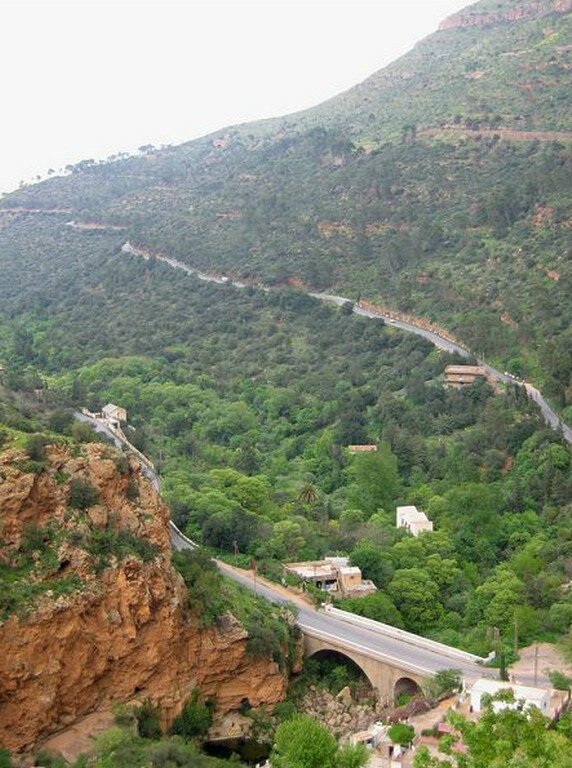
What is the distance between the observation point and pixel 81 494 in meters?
29.6

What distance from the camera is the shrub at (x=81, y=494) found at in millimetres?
29500

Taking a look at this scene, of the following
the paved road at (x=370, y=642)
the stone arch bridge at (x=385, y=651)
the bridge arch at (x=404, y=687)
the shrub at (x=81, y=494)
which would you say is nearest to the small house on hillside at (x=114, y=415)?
the paved road at (x=370, y=642)

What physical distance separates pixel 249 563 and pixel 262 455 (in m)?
15.9

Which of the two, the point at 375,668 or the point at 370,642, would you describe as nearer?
the point at 375,668

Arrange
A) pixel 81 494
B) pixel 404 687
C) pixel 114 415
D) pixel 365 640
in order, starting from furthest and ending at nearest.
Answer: pixel 114 415, pixel 365 640, pixel 404 687, pixel 81 494

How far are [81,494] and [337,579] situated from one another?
1038 cm

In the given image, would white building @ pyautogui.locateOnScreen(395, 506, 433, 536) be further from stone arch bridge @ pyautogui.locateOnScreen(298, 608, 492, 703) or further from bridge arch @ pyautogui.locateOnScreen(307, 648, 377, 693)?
bridge arch @ pyautogui.locateOnScreen(307, 648, 377, 693)

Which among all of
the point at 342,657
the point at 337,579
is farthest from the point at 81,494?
the point at 337,579

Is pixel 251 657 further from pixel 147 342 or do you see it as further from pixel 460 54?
pixel 460 54

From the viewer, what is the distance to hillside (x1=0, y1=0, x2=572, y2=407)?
60094 millimetres

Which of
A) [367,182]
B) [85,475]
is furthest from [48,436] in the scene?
[367,182]

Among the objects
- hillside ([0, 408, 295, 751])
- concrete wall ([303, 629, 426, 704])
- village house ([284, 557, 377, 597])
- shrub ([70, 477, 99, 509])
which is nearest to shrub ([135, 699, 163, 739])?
hillside ([0, 408, 295, 751])

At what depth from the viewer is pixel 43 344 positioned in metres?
72.6

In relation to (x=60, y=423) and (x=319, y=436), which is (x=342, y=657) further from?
(x=319, y=436)
